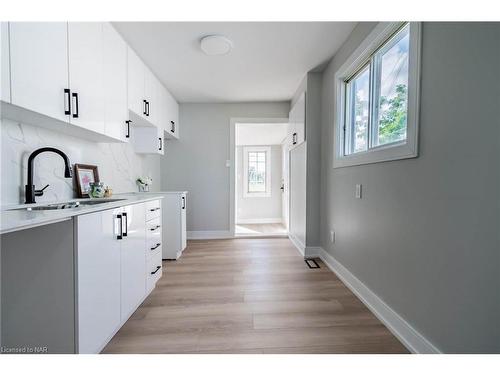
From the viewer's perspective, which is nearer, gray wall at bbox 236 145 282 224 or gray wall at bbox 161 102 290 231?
gray wall at bbox 161 102 290 231

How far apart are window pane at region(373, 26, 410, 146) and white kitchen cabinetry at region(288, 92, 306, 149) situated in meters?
1.22

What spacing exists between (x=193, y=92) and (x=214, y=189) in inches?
63.0

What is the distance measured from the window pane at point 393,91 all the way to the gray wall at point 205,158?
233cm

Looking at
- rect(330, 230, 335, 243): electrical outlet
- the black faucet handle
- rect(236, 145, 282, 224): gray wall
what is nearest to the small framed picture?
the black faucet handle

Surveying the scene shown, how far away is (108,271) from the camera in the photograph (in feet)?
4.48

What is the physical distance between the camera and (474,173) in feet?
3.31

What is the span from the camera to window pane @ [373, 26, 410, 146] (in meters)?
1.57

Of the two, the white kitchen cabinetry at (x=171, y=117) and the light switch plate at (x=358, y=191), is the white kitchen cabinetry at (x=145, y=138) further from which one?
the light switch plate at (x=358, y=191)

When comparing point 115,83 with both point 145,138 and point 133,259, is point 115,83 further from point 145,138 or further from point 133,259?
point 133,259

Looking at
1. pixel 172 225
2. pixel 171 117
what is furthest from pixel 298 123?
pixel 172 225

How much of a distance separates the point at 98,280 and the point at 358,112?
2484 mm

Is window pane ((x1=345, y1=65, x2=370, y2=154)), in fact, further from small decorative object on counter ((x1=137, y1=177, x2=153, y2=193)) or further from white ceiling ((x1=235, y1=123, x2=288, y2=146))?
small decorative object on counter ((x1=137, y1=177, x2=153, y2=193))

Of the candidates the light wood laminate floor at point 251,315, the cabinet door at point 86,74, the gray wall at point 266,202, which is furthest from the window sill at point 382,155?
the gray wall at point 266,202
